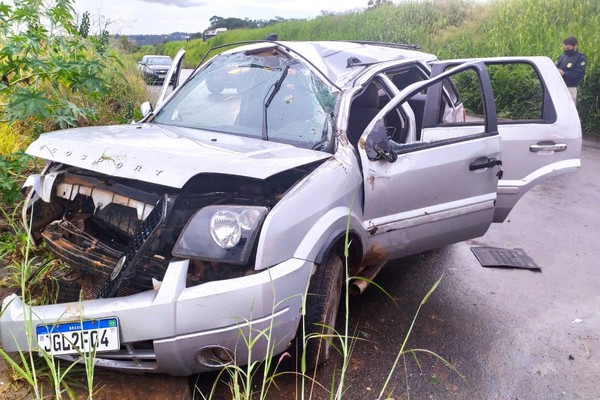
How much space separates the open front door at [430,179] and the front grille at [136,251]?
1240mm

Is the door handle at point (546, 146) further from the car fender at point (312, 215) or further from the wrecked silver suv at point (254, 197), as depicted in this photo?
the car fender at point (312, 215)

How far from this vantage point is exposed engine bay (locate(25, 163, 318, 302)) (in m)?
2.38

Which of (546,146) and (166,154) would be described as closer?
(166,154)

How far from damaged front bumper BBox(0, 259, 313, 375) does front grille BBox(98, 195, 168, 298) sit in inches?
3.9

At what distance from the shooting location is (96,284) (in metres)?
2.69

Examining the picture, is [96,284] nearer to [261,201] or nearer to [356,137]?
[261,201]

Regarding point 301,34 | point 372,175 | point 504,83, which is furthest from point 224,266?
point 301,34

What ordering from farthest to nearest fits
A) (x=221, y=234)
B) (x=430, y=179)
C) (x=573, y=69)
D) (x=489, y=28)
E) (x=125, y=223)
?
(x=489, y=28) < (x=573, y=69) < (x=430, y=179) < (x=125, y=223) < (x=221, y=234)

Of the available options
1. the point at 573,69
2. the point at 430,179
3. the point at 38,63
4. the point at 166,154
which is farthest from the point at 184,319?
the point at 573,69

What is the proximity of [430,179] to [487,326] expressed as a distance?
106 cm

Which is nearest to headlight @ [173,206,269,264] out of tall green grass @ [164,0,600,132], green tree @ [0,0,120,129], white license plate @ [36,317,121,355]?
white license plate @ [36,317,121,355]

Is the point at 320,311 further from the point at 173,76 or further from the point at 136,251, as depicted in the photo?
the point at 173,76

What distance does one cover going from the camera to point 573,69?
8906 millimetres

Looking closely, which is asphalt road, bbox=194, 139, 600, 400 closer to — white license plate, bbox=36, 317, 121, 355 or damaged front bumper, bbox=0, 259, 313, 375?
damaged front bumper, bbox=0, 259, 313, 375
